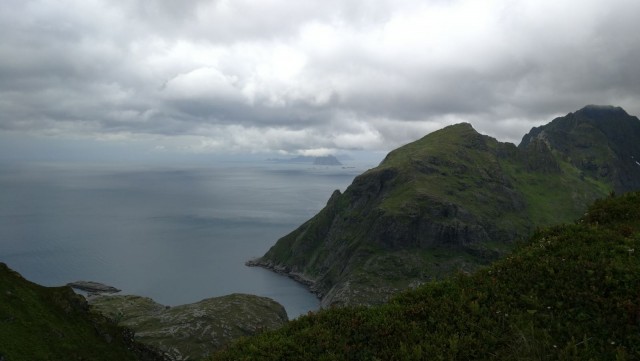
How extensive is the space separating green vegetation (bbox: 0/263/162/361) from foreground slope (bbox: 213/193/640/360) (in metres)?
24.0

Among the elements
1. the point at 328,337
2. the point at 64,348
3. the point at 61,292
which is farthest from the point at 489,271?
the point at 61,292

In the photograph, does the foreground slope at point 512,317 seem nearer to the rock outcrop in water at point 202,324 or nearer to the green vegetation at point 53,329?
the green vegetation at point 53,329

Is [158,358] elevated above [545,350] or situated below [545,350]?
below

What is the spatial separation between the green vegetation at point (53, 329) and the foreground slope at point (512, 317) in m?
24.0

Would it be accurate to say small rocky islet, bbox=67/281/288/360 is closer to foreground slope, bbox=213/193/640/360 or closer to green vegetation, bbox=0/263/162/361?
green vegetation, bbox=0/263/162/361

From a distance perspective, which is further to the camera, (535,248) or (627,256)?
(535,248)

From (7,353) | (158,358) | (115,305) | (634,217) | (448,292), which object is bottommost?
(115,305)

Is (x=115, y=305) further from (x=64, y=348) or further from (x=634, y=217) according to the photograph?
(x=634, y=217)

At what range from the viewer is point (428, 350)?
15469mm

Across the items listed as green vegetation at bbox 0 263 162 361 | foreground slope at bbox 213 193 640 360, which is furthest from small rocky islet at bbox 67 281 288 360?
foreground slope at bbox 213 193 640 360

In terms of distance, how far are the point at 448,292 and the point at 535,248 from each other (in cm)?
513

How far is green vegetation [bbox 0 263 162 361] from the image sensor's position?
1275 inches

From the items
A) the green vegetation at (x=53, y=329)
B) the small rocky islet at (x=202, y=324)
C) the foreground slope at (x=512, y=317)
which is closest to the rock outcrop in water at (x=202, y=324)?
the small rocky islet at (x=202, y=324)

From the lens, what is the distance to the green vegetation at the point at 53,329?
3238 cm
